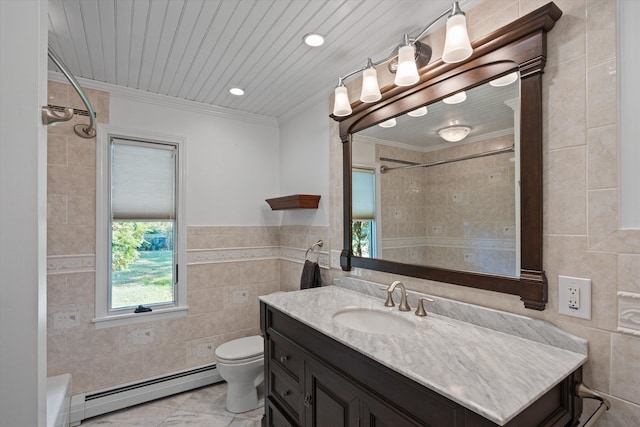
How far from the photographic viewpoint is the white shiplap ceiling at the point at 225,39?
1.49m

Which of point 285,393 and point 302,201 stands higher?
point 302,201

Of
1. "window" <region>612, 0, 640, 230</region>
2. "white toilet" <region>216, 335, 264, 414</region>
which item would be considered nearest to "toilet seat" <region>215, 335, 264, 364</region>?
"white toilet" <region>216, 335, 264, 414</region>

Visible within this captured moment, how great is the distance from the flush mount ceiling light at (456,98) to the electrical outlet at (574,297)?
0.88 meters

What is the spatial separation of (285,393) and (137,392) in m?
1.44

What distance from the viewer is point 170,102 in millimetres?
2602

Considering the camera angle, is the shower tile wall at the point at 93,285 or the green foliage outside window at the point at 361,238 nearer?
the green foliage outside window at the point at 361,238

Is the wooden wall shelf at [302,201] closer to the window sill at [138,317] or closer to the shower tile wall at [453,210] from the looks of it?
the shower tile wall at [453,210]

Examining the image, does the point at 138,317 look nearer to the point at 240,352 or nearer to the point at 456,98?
the point at 240,352

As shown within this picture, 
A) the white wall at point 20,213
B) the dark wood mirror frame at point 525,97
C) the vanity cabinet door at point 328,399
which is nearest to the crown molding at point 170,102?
the white wall at point 20,213

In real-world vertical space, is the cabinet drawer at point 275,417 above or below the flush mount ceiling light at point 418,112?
below

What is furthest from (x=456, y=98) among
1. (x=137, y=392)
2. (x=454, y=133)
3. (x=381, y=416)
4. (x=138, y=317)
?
(x=137, y=392)

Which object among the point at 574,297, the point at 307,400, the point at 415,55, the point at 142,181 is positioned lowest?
the point at 307,400

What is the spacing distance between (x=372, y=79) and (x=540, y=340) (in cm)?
143

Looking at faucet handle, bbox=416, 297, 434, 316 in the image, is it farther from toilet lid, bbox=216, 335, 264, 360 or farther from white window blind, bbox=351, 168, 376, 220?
toilet lid, bbox=216, 335, 264, 360
